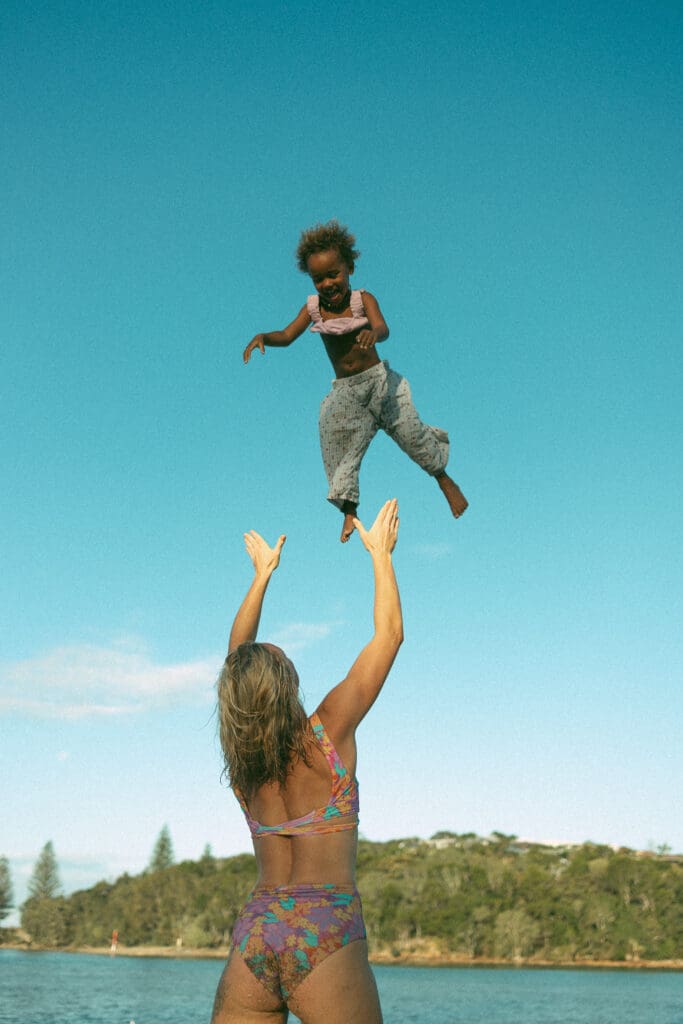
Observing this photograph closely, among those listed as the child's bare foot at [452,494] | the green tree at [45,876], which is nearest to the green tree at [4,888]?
the green tree at [45,876]

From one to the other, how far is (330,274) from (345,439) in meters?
1.02

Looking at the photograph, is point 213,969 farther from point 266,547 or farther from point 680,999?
point 266,547

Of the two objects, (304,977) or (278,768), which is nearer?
(304,977)

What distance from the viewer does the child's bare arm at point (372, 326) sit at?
5551mm

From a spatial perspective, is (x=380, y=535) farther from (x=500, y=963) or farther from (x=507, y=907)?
(x=500, y=963)

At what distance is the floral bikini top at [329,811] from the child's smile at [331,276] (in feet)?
9.08

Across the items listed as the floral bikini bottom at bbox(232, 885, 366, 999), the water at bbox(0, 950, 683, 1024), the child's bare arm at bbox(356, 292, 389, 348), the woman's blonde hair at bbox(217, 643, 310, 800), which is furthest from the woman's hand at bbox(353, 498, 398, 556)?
the water at bbox(0, 950, 683, 1024)

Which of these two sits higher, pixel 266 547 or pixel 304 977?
pixel 266 547

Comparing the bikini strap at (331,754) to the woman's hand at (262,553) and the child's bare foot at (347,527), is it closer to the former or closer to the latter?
the woman's hand at (262,553)

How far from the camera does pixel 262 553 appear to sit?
4934mm

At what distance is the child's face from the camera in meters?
5.51

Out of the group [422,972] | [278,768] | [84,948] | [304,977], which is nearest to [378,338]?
[278,768]

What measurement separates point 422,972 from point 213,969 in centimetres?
2345

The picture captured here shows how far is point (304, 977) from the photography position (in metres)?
3.27
